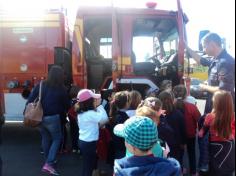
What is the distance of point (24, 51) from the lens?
728cm

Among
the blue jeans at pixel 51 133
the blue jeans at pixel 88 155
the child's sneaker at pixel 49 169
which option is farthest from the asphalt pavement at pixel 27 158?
the blue jeans at pixel 88 155

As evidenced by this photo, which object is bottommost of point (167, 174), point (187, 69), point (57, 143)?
point (57, 143)

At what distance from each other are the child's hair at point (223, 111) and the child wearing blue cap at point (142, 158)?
1.53 m

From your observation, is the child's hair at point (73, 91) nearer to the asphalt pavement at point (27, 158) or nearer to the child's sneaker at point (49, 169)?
the asphalt pavement at point (27, 158)

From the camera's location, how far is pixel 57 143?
5699 millimetres

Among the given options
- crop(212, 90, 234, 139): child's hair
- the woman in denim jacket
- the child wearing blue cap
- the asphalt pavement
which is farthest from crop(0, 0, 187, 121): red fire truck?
the child wearing blue cap

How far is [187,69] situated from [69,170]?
2.81 meters

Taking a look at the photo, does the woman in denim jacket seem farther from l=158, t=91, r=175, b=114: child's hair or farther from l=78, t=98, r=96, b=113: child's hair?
l=158, t=91, r=175, b=114: child's hair

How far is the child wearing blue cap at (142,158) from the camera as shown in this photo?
2260 mm

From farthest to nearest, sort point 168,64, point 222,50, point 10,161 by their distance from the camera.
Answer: point 168,64 < point 10,161 < point 222,50

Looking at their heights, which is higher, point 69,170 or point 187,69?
point 187,69

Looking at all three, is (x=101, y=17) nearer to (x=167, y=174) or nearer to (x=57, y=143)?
(x=57, y=143)

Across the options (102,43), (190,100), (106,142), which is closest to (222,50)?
(190,100)

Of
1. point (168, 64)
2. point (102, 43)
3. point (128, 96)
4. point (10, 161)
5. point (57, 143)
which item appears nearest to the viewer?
point (128, 96)
